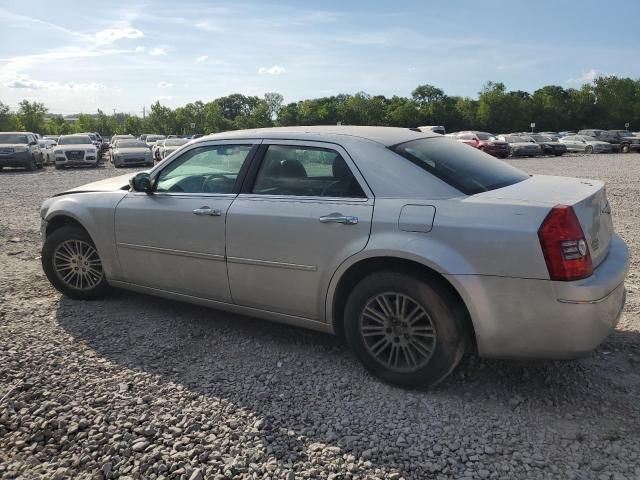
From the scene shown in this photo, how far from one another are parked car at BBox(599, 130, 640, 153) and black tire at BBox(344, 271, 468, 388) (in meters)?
38.8

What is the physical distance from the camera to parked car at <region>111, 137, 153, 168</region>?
23.5 m

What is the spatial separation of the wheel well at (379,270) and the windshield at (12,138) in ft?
74.2

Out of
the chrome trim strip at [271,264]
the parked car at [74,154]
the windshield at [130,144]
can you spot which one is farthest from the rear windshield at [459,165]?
the windshield at [130,144]

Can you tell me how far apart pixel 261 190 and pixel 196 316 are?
1.42 m

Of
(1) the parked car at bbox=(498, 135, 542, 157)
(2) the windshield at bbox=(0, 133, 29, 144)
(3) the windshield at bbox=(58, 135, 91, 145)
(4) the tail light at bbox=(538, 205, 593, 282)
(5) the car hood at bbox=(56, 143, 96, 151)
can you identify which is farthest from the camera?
(1) the parked car at bbox=(498, 135, 542, 157)

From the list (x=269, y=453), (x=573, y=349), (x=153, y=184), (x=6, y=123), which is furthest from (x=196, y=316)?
(x=6, y=123)

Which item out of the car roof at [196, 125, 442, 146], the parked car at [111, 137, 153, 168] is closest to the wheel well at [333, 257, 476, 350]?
the car roof at [196, 125, 442, 146]

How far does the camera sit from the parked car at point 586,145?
36250 millimetres

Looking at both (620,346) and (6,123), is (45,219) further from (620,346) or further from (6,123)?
(6,123)

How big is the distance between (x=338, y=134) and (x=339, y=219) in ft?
2.31

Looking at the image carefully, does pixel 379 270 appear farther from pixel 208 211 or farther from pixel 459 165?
pixel 208 211

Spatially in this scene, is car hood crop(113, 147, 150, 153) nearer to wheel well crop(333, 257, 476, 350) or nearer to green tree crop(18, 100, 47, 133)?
wheel well crop(333, 257, 476, 350)

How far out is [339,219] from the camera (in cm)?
335

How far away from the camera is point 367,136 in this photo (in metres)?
3.67
